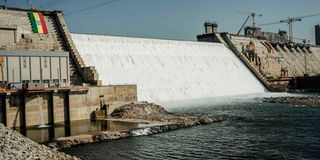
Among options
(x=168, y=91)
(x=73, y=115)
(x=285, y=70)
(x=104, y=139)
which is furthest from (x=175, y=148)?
(x=285, y=70)

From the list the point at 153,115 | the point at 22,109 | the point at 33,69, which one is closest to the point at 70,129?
the point at 22,109

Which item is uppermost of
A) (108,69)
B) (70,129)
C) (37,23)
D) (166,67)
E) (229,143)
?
(37,23)

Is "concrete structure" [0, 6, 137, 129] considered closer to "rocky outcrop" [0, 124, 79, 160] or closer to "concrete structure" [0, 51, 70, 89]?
"concrete structure" [0, 51, 70, 89]

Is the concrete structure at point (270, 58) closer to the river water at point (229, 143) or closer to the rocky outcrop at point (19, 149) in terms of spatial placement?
the river water at point (229, 143)

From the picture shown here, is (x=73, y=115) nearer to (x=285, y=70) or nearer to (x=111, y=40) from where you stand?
(x=111, y=40)

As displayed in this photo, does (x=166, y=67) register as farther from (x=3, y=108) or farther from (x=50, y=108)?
(x=3, y=108)

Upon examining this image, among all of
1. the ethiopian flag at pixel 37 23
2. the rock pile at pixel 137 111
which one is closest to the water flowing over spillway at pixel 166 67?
the ethiopian flag at pixel 37 23

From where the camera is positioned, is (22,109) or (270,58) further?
(270,58)

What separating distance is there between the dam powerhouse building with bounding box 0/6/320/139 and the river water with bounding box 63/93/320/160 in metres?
10.2

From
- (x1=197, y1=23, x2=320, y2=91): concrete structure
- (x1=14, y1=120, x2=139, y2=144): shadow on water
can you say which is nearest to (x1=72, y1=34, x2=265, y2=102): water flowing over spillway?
(x1=197, y1=23, x2=320, y2=91): concrete structure

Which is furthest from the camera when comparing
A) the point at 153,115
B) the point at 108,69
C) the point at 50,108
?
the point at 108,69

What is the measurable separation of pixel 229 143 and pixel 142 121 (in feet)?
33.1

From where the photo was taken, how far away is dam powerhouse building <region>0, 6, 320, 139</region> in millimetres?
33156

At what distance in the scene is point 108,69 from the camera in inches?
1924
